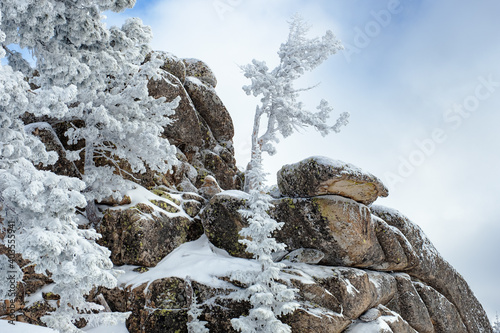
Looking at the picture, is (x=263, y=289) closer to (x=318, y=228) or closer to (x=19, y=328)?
(x=318, y=228)

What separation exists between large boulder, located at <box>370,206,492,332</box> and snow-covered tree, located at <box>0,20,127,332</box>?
1496cm

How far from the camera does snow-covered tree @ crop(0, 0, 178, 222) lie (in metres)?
9.01

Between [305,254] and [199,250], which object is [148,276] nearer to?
[199,250]

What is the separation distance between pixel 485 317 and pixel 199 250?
56.8 feet

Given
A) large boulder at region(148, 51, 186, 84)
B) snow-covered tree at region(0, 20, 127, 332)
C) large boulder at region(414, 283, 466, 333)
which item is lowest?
large boulder at region(414, 283, 466, 333)

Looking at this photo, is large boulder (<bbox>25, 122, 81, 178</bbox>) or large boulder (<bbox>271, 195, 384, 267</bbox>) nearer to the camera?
large boulder (<bbox>25, 122, 81, 178</bbox>)

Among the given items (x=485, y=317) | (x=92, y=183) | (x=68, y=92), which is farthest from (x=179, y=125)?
(x=485, y=317)

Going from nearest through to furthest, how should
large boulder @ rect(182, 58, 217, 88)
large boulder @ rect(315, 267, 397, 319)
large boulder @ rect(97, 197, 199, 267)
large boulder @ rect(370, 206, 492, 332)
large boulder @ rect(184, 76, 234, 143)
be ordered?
large boulder @ rect(315, 267, 397, 319) → large boulder @ rect(97, 197, 199, 267) → large boulder @ rect(370, 206, 492, 332) → large boulder @ rect(184, 76, 234, 143) → large boulder @ rect(182, 58, 217, 88)

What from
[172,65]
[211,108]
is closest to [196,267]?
[211,108]

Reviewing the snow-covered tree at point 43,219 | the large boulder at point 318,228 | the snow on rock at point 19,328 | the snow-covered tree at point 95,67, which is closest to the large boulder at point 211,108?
the snow-covered tree at point 95,67

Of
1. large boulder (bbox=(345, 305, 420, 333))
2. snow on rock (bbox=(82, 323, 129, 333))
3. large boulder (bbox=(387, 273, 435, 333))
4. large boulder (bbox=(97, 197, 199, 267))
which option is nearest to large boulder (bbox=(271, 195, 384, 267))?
large boulder (bbox=(387, 273, 435, 333))

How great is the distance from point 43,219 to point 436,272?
60.2ft

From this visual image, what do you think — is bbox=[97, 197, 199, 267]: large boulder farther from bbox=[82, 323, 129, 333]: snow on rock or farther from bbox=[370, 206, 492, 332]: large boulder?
bbox=[370, 206, 492, 332]: large boulder

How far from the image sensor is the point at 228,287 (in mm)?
11648
